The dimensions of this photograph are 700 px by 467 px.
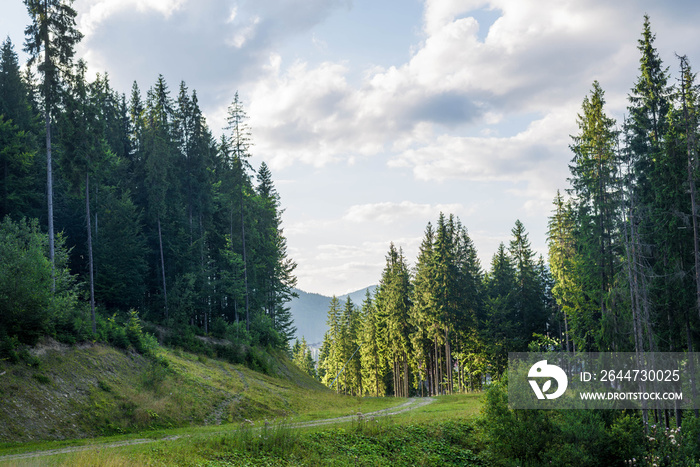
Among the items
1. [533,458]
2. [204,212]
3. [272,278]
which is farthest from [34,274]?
[272,278]

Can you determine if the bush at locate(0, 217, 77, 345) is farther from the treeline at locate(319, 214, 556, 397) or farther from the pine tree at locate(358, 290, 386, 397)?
the pine tree at locate(358, 290, 386, 397)

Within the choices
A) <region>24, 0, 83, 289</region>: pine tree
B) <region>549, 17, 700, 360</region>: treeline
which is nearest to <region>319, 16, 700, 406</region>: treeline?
<region>549, 17, 700, 360</region>: treeline

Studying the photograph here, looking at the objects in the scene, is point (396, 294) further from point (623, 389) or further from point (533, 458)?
point (533, 458)

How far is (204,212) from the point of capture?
50875mm

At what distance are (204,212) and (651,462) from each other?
43.7m

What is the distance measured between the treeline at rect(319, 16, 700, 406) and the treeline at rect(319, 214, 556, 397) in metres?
0.15

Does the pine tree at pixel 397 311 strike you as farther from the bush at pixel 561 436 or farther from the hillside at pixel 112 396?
the bush at pixel 561 436

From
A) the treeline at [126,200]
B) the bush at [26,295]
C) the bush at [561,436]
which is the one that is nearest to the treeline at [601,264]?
the bush at [561,436]

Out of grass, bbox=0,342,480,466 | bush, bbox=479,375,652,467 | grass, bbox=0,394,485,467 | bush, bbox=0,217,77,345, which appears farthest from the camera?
bush, bbox=0,217,77,345

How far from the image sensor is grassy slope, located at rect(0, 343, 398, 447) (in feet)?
58.5

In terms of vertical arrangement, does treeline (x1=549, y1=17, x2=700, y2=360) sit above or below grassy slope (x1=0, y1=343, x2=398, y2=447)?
above

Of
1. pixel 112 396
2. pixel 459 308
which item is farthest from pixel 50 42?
pixel 459 308

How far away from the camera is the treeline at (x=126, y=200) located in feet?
88.6

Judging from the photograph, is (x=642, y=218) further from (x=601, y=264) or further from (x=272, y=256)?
(x=272, y=256)
